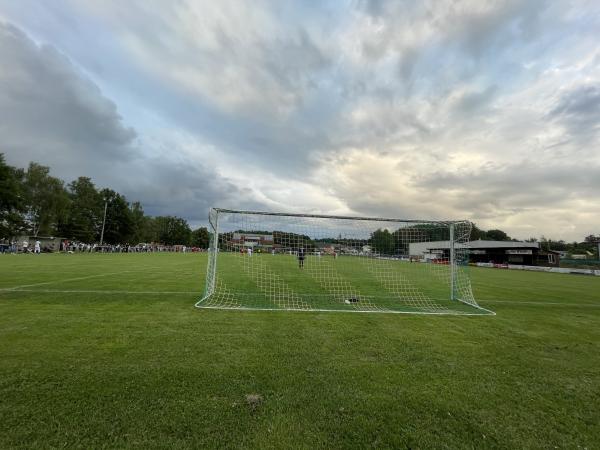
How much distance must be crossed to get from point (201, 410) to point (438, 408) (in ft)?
7.62

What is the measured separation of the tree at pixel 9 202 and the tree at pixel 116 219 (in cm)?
2001

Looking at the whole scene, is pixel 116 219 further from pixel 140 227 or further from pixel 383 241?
pixel 383 241

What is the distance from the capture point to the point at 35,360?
3.77m

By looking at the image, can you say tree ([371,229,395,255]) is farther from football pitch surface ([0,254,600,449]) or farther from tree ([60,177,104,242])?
tree ([60,177,104,242])

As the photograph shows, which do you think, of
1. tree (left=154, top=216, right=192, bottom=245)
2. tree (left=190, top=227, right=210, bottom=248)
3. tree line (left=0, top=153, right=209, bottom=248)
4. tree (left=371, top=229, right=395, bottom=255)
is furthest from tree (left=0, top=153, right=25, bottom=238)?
tree (left=154, top=216, right=192, bottom=245)

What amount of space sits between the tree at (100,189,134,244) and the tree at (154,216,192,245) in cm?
4055

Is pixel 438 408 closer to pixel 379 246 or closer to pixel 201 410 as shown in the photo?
pixel 201 410

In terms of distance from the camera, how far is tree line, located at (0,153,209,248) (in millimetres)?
43625

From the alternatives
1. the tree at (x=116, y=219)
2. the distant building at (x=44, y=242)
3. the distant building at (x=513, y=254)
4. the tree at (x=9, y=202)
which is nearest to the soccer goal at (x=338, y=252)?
the tree at (x=9, y=202)

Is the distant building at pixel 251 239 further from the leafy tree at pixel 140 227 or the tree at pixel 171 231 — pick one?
the tree at pixel 171 231

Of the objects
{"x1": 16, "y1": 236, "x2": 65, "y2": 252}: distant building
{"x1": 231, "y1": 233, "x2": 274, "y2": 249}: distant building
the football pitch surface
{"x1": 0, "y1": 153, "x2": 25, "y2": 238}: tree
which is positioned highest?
{"x1": 0, "y1": 153, "x2": 25, "y2": 238}: tree

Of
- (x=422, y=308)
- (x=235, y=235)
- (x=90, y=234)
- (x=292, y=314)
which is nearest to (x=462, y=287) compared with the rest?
(x=422, y=308)

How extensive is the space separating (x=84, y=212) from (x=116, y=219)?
6554 millimetres

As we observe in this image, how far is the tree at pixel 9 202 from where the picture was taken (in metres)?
36.3
